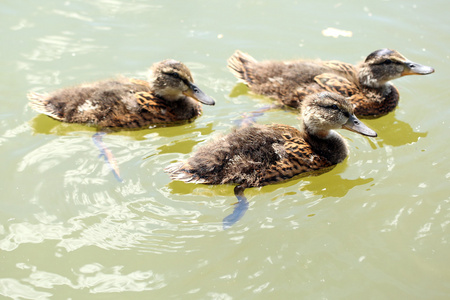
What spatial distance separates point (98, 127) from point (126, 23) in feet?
8.42

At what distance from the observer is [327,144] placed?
5176 millimetres

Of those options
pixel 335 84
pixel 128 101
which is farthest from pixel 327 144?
pixel 128 101

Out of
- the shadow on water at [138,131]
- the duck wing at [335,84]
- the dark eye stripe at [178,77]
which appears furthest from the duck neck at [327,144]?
the dark eye stripe at [178,77]

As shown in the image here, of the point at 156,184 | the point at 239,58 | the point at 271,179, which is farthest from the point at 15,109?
the point at 271,179

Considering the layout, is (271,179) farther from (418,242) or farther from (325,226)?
(418,242)

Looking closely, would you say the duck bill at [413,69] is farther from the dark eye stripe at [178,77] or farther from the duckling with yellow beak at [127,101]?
the dark eye stripe at [178,77]

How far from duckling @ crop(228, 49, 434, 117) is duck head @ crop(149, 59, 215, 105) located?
937mm

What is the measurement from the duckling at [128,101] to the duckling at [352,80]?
99cm

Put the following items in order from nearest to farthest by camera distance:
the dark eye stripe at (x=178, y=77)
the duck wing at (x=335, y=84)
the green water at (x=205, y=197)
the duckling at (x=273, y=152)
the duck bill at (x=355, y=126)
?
the green water at (x=205, y=197) < the duckling at (x=273, y=152) < the duck bill at (x=355, y=126) < the dark eye stripe at (x=178, y=77) < the duck wing at (x=335, y=84)

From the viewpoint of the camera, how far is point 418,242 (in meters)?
4.25

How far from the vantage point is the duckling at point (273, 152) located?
4734 mm

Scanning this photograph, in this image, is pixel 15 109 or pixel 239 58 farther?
pixel 239 58

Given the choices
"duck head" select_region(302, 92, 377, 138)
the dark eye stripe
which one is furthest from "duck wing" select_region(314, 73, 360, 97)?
the dark eye stripe

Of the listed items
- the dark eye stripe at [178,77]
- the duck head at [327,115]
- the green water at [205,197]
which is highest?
the dark eye stripe at [178,77]
